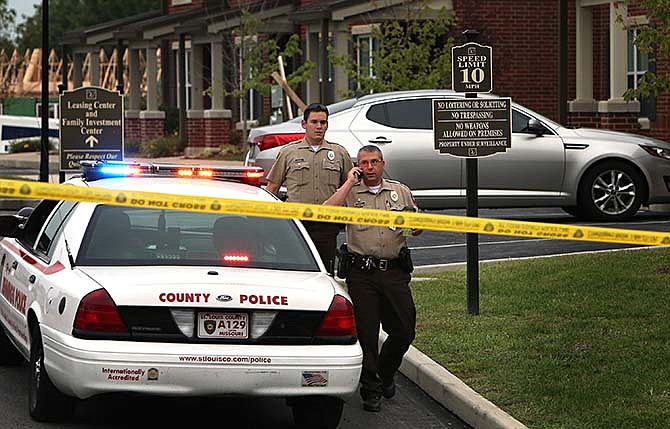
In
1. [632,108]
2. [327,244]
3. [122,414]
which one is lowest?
[122,414]

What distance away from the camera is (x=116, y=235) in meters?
8.10

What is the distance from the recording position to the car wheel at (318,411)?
7.93m

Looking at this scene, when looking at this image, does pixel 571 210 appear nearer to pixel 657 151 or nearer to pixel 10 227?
pixel 657 151

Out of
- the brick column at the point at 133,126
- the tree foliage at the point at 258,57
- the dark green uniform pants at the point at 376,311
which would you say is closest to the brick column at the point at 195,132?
the tree foliage at the point at 258,57

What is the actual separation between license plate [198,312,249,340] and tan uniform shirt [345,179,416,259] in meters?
1.45

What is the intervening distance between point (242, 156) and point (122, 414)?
87.3 feet

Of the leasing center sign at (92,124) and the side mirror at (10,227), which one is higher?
the leasing center sign at (92,124)

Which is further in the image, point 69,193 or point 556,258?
point 556,258

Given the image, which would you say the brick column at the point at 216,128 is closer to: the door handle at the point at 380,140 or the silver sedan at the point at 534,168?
the silver sedan at the point at 534,168

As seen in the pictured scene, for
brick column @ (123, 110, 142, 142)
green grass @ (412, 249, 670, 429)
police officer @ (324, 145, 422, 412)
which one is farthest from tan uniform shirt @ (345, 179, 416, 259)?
brick column @ (123, 110, 142, 142)

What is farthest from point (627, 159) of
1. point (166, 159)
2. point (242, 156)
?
point (166, 159)

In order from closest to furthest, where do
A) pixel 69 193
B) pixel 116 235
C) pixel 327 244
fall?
pixel 69 193
pixel 116 235
pixel 327 244

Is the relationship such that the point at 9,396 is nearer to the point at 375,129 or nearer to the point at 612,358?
the point at 612,358

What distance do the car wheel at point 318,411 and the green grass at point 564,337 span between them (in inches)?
39.1
